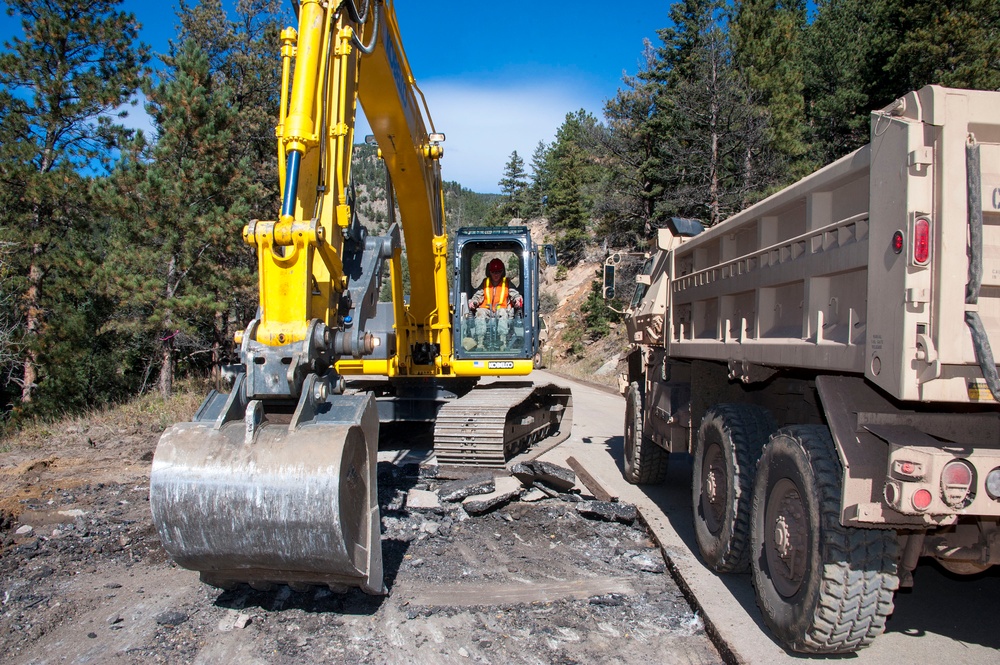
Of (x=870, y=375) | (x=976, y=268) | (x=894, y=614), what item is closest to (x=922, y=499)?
(x=870, y=375)

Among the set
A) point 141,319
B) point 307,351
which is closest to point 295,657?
point 307,351

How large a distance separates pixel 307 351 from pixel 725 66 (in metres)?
22.6

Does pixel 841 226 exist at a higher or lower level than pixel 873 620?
higher

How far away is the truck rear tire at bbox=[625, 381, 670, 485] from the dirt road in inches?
56.3

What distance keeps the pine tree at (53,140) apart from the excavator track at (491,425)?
35.4 ft

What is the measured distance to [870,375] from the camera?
3137mm

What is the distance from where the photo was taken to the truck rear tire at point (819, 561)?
11.1 ft

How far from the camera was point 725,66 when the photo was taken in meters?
23.2

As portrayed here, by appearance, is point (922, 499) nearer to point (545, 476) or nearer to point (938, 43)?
point (545, 476)

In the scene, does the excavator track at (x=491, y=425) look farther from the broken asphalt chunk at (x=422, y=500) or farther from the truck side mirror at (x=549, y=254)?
the truck side mirror at (x=549, y=254)

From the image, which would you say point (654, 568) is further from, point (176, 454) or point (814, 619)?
point (176, 454)

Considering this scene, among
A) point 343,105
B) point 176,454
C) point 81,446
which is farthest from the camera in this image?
point 81,446

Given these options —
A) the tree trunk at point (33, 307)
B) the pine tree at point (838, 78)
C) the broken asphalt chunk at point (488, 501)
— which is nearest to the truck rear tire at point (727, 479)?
the broken asphalt chunk at point (488, 501)

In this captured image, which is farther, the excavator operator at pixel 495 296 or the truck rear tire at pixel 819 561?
the excavator operator at pixel 495 296
